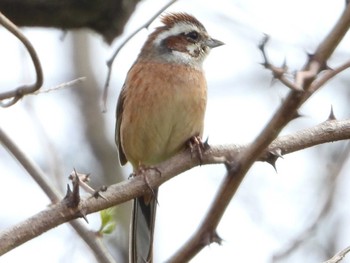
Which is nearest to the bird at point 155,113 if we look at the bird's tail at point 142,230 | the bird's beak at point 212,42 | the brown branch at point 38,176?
the bird's tail at point 142,230

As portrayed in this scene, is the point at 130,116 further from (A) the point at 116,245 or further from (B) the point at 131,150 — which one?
(A) the point at 116,245

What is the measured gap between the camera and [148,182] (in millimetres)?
3521

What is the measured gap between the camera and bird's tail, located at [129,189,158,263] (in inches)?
174

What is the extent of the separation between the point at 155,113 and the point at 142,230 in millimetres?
767

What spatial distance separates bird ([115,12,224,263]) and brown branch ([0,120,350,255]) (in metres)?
0.98

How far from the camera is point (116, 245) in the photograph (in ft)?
26.4

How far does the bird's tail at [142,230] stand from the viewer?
443 cm

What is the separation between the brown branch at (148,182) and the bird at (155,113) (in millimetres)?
983

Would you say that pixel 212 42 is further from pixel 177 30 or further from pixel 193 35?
pixel 177 30

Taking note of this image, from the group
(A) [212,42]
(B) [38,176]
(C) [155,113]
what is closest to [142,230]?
(C) [155,113]

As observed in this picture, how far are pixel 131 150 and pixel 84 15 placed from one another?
0.91 m

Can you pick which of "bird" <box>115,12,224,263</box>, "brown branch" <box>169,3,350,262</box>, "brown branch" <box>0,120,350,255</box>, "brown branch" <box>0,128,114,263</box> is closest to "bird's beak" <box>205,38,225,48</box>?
"bird" <box>115,12,224,263</box>

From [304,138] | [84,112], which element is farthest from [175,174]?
[84,112]

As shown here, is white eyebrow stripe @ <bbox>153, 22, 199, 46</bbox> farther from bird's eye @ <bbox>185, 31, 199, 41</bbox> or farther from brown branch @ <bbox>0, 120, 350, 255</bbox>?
brown branch @ <bbox>0, 120, 350, 255</bbox>
